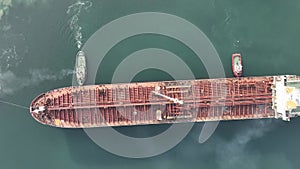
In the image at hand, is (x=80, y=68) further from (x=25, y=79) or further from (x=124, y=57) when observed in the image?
(x=25, y=79)

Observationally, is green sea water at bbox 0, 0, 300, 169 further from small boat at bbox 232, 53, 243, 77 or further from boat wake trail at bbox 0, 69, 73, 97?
small boat at bbox 232, 53, 243, 77

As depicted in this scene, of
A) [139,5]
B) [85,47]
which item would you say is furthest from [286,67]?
[85,47]

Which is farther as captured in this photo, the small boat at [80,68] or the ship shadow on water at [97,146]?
the ship shadow on water at [97,146]

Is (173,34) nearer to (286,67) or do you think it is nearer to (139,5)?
(139,5)

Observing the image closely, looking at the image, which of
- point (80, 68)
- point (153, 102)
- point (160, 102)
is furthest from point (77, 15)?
point (160, 102)

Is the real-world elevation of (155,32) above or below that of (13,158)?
above

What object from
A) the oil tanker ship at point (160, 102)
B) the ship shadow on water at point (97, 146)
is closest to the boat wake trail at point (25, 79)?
the oil tanker ship at point (160, 102)

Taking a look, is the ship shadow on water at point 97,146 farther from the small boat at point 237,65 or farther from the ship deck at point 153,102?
the small boat at point 237,65
